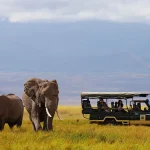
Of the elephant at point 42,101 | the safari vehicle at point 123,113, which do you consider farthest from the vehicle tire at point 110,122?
the elephant at point 42,101

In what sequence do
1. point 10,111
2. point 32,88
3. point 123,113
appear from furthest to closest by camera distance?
point 123,113 → point 10,111 → point 32,88

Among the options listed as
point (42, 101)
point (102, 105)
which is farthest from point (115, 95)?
point (42, 101)

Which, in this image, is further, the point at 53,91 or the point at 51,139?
the point at 53,91

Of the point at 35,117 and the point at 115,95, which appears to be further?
the point at 115,95

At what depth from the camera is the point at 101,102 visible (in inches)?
1219

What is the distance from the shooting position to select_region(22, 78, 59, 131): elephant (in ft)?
74.2

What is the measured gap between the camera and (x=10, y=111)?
28.5 meters

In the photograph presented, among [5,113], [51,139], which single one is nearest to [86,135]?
[51,139]

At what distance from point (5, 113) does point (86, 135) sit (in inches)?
248

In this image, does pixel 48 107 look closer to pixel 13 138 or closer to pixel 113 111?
pixel 13 138

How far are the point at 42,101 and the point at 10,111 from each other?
556 centimetres

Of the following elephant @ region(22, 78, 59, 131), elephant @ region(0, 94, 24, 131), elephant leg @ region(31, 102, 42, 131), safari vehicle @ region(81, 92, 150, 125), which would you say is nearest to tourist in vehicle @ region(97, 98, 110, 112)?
safari vehicle @ region(81, 92, 150, 125)

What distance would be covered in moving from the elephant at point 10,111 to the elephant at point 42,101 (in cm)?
131

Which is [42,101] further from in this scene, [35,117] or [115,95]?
[115,95]
